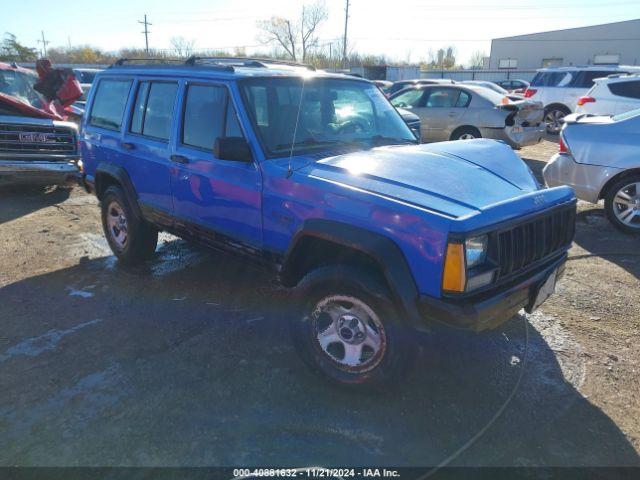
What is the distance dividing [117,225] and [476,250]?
4.06 metres

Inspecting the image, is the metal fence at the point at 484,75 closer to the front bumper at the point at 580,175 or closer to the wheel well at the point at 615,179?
the front bumper at the point at 580,175

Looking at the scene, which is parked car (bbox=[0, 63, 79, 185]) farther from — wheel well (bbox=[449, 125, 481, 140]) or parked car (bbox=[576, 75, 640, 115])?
parked car (bbox=[576, 75, 640, 115])

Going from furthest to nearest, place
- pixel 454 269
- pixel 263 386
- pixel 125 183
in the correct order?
pixel 125 183 < pixel 263 386 < pixel 454 269

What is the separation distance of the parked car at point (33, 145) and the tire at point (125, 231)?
3.04 m

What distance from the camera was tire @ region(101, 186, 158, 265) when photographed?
4.82 m

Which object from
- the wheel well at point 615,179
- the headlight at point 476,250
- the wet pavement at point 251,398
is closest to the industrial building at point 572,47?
the wheel well at point 615,179

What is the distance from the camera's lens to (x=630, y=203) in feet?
19.1

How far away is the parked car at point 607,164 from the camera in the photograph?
18.9ft

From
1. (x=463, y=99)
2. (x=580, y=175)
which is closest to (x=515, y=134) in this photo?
(x=463, y=99)

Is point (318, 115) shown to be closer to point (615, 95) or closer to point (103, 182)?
point (103, 182)

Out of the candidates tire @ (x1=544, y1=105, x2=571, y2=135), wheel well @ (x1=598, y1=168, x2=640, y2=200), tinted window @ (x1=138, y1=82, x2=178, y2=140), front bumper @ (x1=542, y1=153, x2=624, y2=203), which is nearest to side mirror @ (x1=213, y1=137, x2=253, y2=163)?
tinted window @ (x1=138, y1=82, x2=178, y2=140)

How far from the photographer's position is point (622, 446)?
2.57 meters

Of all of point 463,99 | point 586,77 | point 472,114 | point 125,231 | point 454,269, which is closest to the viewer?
point 454,269

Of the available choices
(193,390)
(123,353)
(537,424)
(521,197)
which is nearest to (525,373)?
(537,424)
